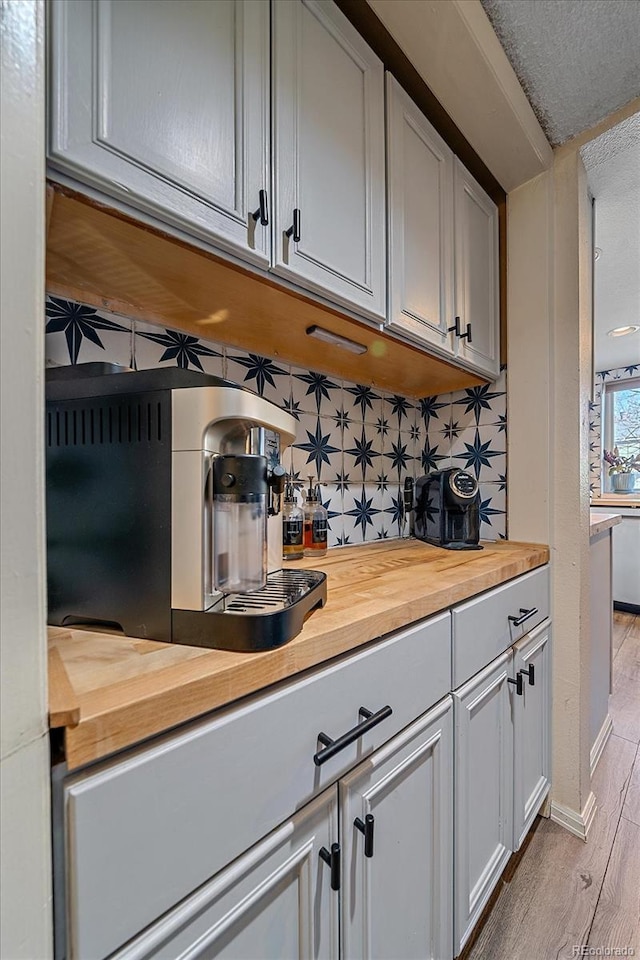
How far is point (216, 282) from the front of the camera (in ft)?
2.83

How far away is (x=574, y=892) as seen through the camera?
1136mm

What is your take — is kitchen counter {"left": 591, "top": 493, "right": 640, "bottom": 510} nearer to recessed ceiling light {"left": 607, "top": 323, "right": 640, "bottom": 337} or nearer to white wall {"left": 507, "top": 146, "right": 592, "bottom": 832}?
recessed ceiling light {"left": 607, "top": 323, "right": 640, "bottom": 337}

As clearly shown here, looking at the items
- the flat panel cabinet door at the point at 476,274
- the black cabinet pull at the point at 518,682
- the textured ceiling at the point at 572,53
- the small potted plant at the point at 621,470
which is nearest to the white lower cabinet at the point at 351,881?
the black cabinet pull at the point at 518,682

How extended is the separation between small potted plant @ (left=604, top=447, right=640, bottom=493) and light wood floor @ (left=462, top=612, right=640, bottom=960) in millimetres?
3382

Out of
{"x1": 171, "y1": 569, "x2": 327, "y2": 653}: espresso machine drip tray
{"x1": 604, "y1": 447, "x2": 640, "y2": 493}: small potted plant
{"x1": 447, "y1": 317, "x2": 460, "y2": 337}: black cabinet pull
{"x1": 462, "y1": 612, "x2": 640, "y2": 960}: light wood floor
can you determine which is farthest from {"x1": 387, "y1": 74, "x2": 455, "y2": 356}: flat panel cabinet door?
{"x1": 604, "y1": 447, "x2": 640, "y2": 493}: small potted plant

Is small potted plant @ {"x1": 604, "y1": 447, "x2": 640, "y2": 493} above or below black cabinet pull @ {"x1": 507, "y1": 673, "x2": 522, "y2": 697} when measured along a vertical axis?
above

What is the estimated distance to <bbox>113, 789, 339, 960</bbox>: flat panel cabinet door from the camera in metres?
0.44

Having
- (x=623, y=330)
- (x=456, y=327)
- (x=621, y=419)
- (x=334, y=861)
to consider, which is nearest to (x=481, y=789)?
(x=334, y=861)

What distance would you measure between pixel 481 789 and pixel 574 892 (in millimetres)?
507

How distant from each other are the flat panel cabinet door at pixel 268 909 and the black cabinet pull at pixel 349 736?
8 cm

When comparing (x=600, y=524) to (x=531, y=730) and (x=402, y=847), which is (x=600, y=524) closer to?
(x=531, y=730)

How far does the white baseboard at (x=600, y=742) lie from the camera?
1608 mm

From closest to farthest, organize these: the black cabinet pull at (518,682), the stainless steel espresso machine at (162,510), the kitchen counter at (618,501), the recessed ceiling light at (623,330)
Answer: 1. the stainless steel espresso machine at (162,510)
2. the black cabinet pull at (518,682)
3. the recessed ceiling light at (623,330)
4. the kitchen counter at (618,501)

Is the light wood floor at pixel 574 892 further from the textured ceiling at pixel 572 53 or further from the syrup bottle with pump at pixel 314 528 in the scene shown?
the textured ceiling at pixel 572 53
